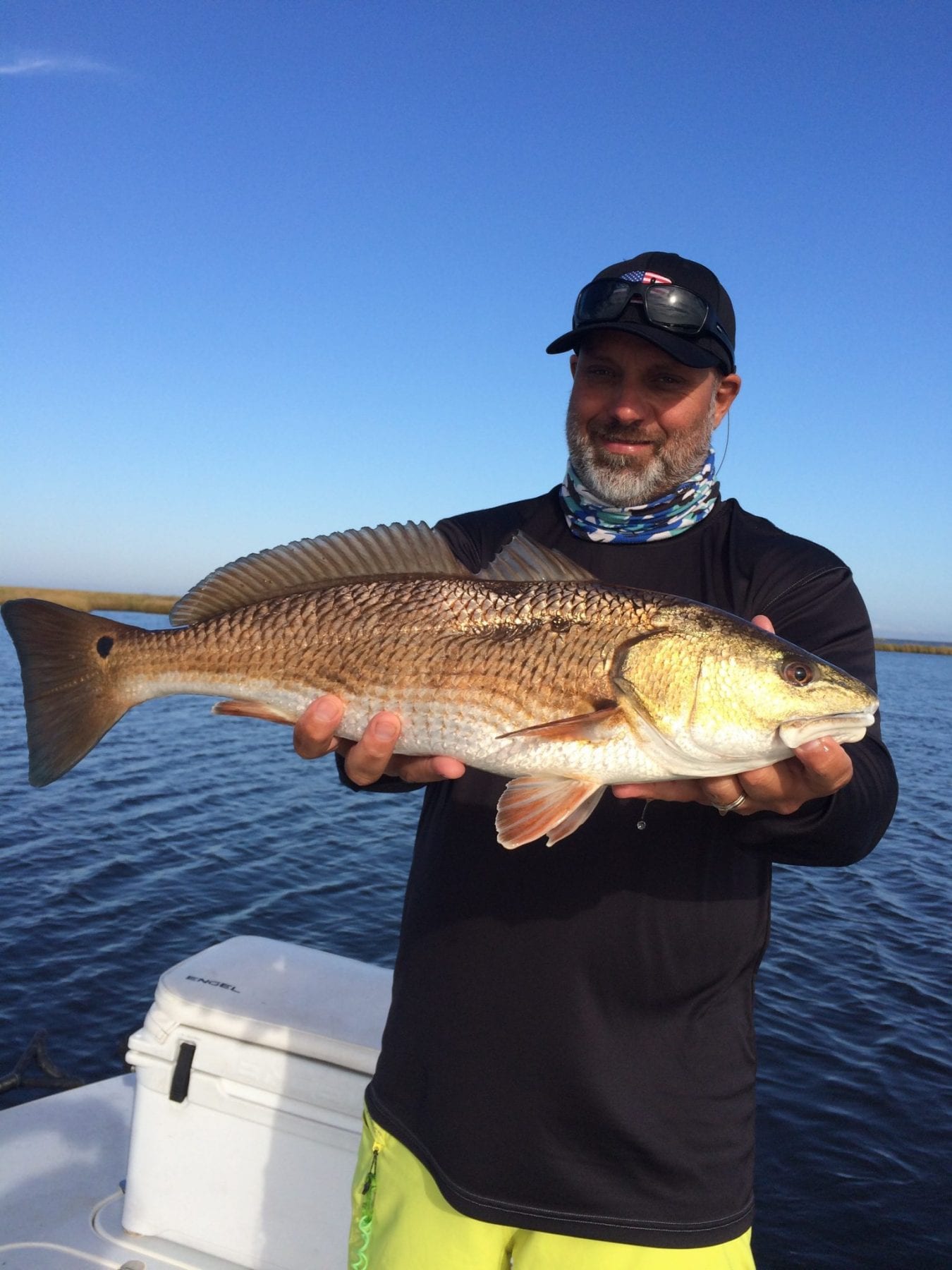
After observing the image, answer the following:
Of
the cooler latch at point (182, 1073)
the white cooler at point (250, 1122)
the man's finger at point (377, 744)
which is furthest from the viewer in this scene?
the cooler latch at point (182, 1073)

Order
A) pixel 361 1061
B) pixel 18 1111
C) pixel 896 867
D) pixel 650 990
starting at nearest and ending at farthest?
pixel 650 990
pixel 361 1061
pixel 18 1111
pixel 896 867

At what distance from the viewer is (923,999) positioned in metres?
11.1

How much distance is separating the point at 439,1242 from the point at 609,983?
983mm

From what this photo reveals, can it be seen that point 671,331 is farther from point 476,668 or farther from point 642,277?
point 476,668

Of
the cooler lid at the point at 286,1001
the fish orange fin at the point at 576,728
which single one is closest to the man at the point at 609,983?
the fish orange fin at the point at 576,728

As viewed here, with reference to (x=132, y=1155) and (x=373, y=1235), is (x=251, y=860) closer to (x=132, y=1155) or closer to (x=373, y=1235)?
(x=132, y=1155)

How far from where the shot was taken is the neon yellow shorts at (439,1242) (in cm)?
259

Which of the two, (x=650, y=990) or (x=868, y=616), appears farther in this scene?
(x=868, y=616)

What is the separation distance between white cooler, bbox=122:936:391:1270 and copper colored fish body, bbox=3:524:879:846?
1706 mm

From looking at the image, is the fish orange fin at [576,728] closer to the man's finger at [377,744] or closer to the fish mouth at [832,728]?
the man's finger at [377,744]

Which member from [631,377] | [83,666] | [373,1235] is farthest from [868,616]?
[83,666]

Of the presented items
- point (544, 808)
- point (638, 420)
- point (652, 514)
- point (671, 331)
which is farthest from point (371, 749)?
point (671, 331)

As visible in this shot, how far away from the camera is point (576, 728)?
9.77 feet

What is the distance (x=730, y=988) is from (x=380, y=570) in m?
1.98
